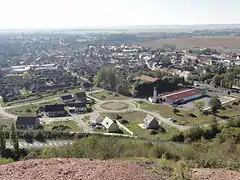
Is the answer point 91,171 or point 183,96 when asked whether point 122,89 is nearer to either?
point 183,96

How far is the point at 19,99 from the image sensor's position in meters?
37.6

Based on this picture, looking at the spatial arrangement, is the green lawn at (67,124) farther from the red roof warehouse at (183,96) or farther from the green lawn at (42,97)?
the red roof warehouse at (183,96)

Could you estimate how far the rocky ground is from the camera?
8721mm

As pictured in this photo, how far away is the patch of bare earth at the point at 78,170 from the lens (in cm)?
870

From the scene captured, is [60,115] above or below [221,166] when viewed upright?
below

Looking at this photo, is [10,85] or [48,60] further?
[48,60]

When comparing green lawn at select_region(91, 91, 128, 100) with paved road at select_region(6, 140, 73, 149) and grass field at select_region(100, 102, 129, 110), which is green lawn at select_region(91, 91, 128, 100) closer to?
grass field at select_region(100, 102, 129, 110)

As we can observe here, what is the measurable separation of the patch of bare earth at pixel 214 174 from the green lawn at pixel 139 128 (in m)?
12.8

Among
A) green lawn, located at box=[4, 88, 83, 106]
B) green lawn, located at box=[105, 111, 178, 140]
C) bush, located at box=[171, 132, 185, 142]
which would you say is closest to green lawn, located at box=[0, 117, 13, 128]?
green lawn, located at box=[4, 88, 83, 106]

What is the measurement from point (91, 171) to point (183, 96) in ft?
90.1

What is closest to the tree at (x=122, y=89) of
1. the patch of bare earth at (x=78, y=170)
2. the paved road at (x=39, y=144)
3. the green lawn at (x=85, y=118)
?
the green lawn at (x=85, y=118)

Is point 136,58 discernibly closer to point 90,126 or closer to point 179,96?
point 179,96

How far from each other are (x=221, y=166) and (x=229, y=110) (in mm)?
21123

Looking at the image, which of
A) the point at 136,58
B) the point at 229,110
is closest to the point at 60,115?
the point at 229,110
